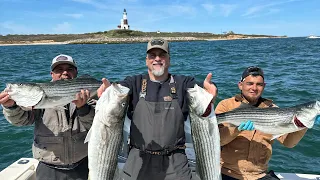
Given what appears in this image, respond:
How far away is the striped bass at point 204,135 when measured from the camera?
147 inches

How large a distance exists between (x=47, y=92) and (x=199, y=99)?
206cm

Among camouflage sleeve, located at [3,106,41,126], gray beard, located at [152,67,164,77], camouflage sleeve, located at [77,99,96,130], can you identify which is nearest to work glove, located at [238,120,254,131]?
gray beard, located at [152,67,164,77]

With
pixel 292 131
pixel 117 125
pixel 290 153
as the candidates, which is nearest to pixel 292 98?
pixel 290 153

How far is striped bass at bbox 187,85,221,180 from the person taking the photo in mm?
3742

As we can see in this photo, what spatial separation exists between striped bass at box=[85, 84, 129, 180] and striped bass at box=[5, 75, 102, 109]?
2.55 ft

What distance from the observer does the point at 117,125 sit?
3684 mm

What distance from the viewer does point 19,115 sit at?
14.1ft

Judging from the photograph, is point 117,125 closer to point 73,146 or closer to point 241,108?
point 73,146

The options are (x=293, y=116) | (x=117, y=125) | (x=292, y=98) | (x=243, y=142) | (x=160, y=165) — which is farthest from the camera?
(x=292, y=98)

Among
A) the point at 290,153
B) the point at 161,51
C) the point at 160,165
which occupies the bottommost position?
the point at 290,153

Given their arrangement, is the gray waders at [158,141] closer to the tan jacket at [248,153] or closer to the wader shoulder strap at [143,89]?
the wader shoulder strap at [143,89]

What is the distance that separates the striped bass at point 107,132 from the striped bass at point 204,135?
85 cm

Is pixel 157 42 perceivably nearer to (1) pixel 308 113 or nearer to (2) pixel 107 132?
(2) pixel 107 132

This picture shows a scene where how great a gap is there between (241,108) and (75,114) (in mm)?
2444
